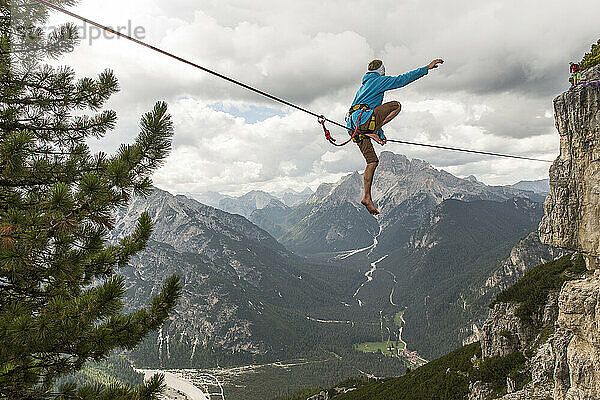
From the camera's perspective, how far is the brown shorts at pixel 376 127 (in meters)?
8.84

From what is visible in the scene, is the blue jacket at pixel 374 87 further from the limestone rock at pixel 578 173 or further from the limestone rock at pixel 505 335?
the limestone rock at pixel 505 335

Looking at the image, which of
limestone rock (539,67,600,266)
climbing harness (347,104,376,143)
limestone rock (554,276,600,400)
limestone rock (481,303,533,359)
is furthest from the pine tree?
limestone rock (481,303,533,359)

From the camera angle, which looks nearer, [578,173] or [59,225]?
[59,225]

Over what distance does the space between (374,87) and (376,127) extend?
1048mm

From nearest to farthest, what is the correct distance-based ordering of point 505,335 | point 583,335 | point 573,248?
point 583,335 < point 573,248 < point 505,335

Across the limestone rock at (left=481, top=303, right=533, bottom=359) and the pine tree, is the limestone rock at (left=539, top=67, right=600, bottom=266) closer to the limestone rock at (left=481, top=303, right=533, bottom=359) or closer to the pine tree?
the limestone rock at (left=481, top=303, right=533, bottom=359)

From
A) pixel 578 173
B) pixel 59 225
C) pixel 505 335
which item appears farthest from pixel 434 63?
pixel 505 335

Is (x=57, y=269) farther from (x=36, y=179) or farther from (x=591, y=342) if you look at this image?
(x=591, y=342)

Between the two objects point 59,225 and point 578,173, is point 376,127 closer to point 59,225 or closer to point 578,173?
point 59,225

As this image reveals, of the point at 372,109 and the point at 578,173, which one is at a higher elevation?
the point at 578,173

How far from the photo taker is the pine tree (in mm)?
6730

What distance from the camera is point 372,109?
8852 millimetres

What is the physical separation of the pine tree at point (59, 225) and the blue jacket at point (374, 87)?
510 centimetres

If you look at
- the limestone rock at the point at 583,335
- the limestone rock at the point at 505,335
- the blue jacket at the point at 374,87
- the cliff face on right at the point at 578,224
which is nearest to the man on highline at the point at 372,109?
the blue jacket at the point at 374,87
